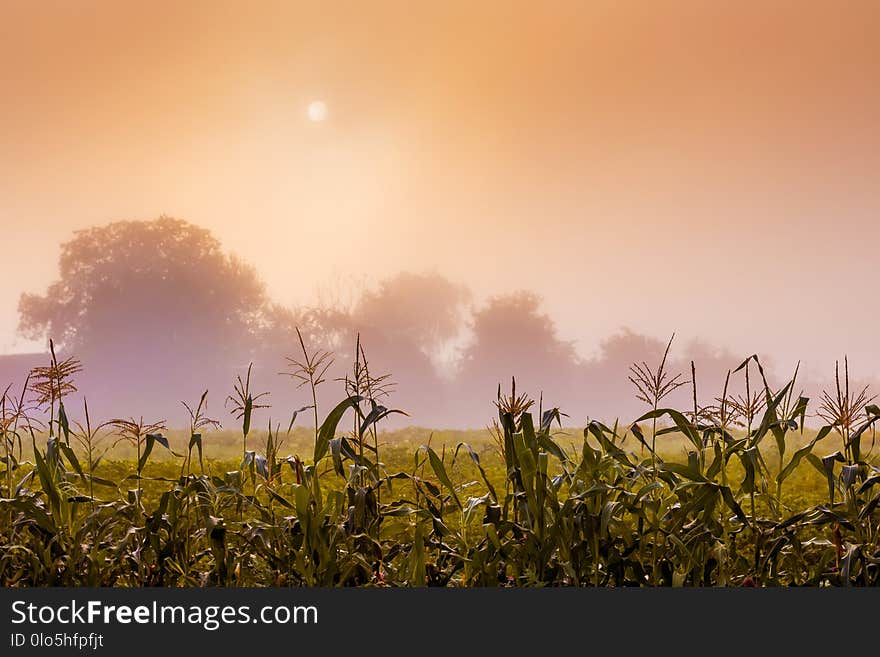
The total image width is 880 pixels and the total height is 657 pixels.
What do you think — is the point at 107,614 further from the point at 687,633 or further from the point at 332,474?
the point at 332,474

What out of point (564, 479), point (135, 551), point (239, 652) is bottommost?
point (239, 652)

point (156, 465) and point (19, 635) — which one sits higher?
point (156, 465)

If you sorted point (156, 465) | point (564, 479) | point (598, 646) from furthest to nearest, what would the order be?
point (156, 465)
point (564, 479)
point (598, 646)

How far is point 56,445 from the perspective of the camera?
4.23 metres

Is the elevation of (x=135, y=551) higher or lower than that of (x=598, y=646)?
higher

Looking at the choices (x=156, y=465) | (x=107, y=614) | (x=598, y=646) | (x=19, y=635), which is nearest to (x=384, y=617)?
(x=598, y=646)

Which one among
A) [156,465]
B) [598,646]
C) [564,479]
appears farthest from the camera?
[156,465]

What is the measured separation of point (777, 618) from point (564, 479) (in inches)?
42.2

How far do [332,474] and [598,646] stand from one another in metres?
3.97

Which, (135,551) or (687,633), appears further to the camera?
(135,551)

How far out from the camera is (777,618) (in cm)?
361

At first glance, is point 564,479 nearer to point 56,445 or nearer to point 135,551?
point 135,551

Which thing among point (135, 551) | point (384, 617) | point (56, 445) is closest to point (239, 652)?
point (384, 617)

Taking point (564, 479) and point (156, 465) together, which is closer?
point (564, 479)
